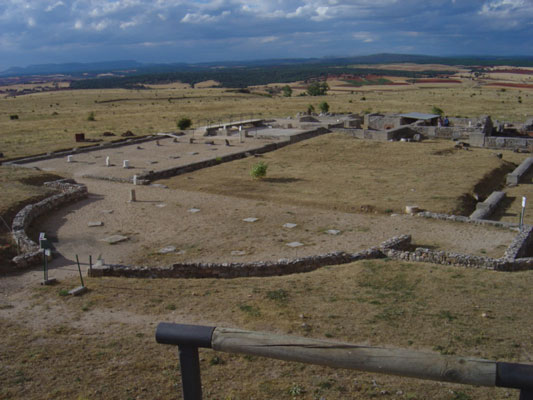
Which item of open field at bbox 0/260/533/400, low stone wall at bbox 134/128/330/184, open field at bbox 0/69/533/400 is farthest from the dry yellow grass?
open field at bbox 0/260/533/400

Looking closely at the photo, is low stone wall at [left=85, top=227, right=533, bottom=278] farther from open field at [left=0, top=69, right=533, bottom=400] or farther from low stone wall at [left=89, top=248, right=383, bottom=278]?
open field at [left=0, top=69, right=533, bottom=400]

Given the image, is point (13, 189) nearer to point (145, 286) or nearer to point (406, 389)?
point (145, 286)

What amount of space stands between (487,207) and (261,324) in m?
12.3

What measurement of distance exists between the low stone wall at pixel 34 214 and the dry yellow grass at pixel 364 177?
459 centimetres

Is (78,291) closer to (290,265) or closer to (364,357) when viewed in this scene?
(290,265)

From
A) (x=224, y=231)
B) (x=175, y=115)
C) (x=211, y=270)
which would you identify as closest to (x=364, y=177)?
(x=224, y=231)

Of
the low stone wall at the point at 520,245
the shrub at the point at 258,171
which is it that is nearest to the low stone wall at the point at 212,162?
the shrub at the point at 258,171

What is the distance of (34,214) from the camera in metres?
16.4

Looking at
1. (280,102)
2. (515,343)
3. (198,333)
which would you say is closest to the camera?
(198,333)

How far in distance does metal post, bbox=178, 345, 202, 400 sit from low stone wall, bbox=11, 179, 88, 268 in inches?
413

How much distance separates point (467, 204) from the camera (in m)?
18.6

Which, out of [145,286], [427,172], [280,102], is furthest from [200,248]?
[280,102]

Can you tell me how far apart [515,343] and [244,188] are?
14602 millimetres

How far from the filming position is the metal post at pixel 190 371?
285cm
